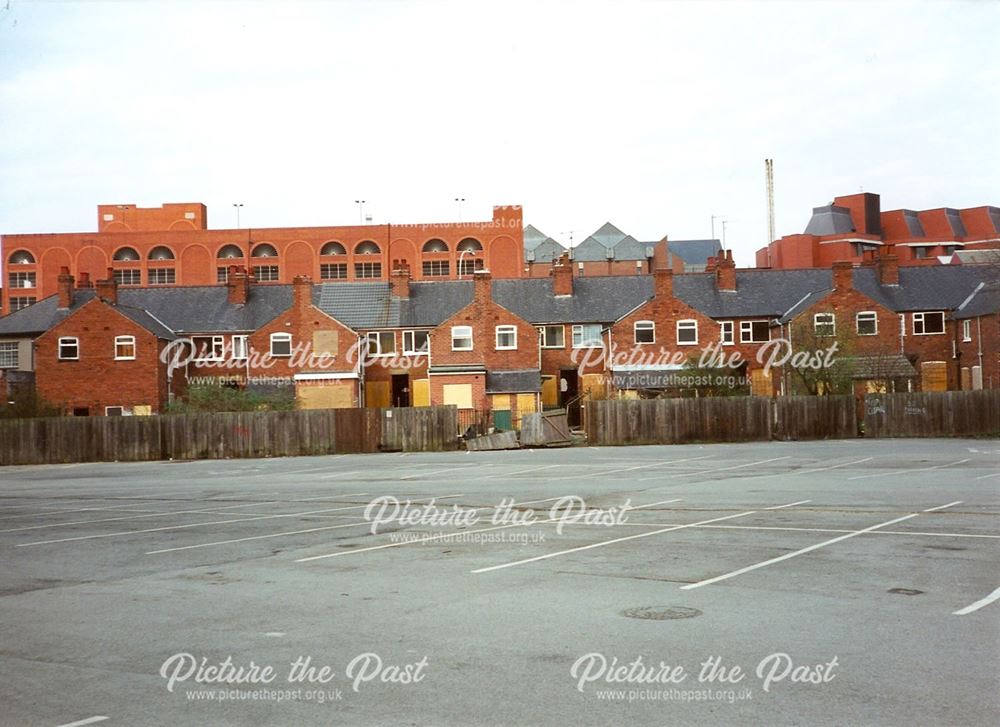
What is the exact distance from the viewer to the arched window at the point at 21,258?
102062 mm

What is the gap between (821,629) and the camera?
9.28m

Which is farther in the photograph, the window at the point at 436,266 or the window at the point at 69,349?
the window at the point at 436,266

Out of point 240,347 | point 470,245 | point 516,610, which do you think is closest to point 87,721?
point 516,610

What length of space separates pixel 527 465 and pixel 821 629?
83.7 ft

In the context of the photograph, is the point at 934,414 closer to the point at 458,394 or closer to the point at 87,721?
the point at 458,394

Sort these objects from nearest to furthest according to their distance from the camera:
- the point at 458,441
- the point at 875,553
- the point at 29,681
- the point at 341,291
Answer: the point at 29,681
the point at 875,553
the point at 458,441
the point at 341,291

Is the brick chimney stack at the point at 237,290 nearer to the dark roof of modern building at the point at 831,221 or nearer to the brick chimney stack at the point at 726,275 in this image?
the brick chimney stack at the point at 726,275

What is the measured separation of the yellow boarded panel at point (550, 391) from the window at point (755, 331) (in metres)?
11.9

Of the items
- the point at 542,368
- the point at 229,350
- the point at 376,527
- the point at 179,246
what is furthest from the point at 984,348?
the point at 179,246

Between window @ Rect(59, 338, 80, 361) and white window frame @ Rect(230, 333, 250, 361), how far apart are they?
9051 mm

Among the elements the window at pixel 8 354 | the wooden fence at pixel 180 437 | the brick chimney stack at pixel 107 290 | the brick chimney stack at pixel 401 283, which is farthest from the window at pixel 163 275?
the wooden fence at pixel 180 437

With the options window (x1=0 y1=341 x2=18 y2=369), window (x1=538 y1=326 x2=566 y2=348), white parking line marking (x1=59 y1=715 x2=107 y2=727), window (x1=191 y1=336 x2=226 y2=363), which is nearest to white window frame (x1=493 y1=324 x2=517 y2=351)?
window (x1=538 y1=326 x2=566 y2=348)

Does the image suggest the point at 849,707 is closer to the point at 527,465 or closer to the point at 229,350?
the point at 527,465

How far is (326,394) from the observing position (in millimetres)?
60750
